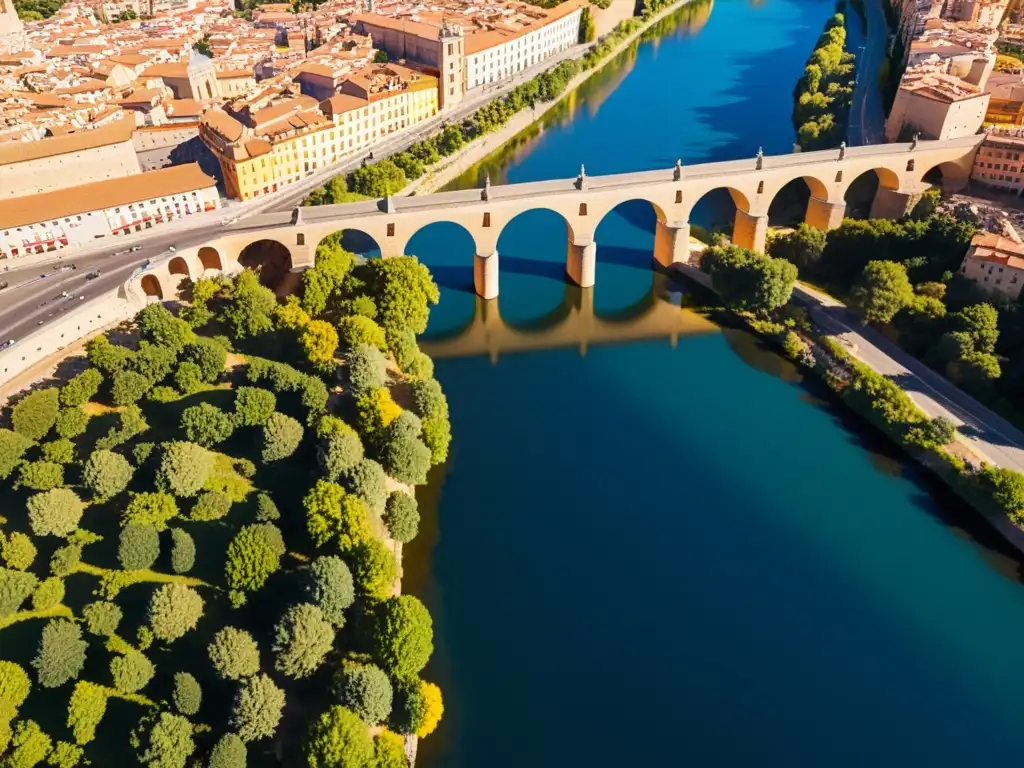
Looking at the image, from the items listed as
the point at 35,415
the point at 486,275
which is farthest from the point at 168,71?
the point at 35,415

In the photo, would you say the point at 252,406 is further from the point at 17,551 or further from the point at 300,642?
the point at 300,642

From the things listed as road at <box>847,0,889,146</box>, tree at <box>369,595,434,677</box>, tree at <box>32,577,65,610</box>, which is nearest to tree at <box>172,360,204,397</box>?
tree at <box>32,577,65,610</box>

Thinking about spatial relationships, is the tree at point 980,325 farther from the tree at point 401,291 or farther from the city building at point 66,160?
the city building at point 66,160

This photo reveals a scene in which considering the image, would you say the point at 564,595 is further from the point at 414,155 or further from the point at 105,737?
the point at 414,155

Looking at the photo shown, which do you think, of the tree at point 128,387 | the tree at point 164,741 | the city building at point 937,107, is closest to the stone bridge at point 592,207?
the city building at point 937,107

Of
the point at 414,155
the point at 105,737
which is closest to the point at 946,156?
the point at 414,155
